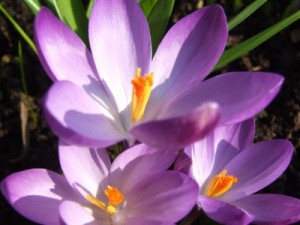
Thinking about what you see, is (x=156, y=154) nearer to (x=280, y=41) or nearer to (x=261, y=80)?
(x=261, y=80)

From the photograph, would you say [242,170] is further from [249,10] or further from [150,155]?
[249,10]

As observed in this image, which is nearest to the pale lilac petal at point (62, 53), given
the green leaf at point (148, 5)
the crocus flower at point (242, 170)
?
the crocus flower at point (242, 170)

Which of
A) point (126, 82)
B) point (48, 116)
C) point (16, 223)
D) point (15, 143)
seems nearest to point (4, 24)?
point (15, 143)

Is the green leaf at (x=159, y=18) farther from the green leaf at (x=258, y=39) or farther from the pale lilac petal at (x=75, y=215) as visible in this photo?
the pale lilac petal at (x=75, y=215)

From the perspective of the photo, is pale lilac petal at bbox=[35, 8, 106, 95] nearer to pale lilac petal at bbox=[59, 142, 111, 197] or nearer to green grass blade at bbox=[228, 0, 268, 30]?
pale lilac petal at bbox=[59, 142, 111, 197]

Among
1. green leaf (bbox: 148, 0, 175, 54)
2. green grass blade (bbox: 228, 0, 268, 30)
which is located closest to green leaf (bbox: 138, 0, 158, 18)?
green leaf (bbox: 148, 0, 175, 54)
